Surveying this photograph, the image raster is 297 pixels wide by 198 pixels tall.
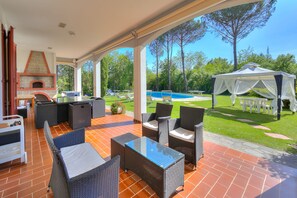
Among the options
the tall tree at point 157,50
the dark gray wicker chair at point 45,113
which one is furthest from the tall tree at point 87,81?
the dark gray wicker chair at point 45,113

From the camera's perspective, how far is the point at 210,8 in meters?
2.97

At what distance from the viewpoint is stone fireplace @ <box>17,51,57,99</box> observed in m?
8.54

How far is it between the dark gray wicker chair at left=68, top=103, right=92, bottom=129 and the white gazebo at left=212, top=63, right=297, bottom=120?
607 cm

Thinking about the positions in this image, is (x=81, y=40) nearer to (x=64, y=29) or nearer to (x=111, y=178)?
(x=64, y=29)

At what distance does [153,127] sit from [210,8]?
271 cm

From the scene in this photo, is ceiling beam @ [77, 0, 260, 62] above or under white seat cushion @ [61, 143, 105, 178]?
above

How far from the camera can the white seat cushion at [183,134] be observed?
8.12 ft

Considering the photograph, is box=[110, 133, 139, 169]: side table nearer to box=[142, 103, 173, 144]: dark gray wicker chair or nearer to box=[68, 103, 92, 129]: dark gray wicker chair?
box=[142, 103, 173, 144]: dark gray wicker chair

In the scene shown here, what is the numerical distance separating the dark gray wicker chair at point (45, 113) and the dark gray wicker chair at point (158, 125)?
3017 mm

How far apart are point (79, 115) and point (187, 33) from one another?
12.7 m

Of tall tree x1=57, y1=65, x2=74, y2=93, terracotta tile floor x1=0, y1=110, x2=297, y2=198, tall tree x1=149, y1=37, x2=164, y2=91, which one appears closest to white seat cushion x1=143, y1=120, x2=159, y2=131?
terracotta tile floor x1=0, y1=110, x2=297, y2=198

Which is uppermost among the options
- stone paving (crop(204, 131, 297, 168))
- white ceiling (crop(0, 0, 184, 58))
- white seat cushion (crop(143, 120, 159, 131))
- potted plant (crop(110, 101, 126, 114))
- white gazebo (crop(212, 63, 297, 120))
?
white ceiling (crop(0, 0, 184, 58))

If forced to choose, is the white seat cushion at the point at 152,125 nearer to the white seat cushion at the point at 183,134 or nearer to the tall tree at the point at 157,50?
the white seat cushion at the point at 183,134

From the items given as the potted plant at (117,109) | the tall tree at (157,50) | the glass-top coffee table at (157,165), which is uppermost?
the tall tree at (157,50)
